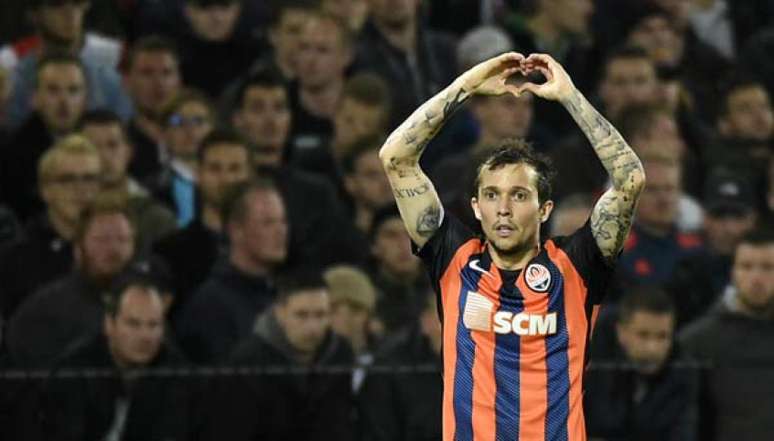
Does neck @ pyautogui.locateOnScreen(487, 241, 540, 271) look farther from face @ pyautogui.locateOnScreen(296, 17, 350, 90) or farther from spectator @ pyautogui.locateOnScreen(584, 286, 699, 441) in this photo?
face @ pyautogui.locateOnScreen(296, 17, 350, 90)

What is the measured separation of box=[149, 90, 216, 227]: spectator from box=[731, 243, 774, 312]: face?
10.4ft

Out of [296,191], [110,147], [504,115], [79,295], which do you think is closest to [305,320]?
[79,295]

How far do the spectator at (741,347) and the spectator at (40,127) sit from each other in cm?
383

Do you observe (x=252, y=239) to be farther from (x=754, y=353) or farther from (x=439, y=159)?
(x=754, y=353)

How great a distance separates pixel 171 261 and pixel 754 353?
125 inches

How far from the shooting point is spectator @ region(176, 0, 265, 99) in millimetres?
12758

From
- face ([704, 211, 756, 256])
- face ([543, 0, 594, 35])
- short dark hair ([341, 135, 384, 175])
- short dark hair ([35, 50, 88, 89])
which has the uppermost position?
face ([543, 0, 594, 35])

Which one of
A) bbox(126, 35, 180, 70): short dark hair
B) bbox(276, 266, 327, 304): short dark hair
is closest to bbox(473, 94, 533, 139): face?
bbox(126, 35, 180, 70): short dark hair

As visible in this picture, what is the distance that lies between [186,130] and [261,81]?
563 millimetres

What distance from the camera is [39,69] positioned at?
11.8 m

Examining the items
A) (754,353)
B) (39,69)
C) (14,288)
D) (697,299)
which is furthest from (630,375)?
(39,69)

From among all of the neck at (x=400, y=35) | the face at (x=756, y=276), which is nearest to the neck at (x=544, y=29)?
the neck at (x=400, y=35)

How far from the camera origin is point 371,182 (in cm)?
1181

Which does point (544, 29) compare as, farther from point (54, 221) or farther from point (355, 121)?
point (54, 221)
